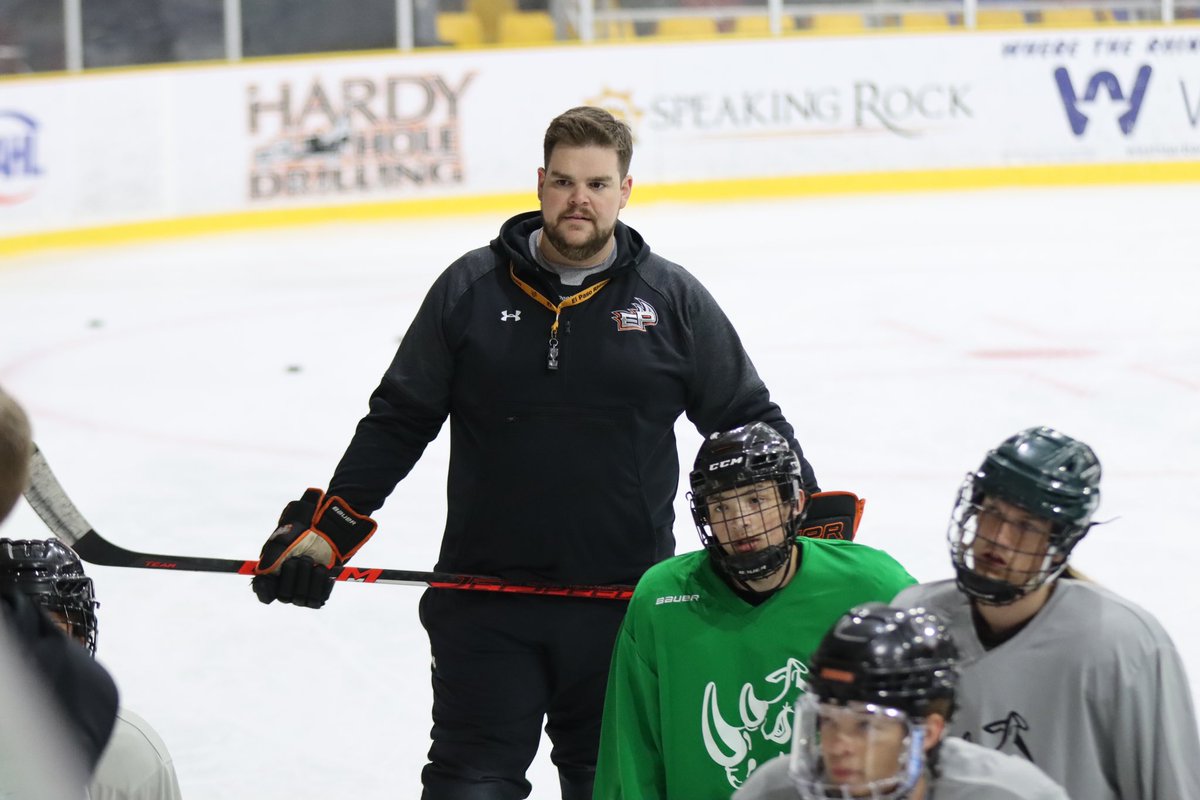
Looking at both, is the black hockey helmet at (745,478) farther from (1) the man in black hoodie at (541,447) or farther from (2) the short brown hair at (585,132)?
(2) the short brown hair at (585,132)

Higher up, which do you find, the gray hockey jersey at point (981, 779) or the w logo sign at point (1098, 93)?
the w logo sign at point (1098, 93)

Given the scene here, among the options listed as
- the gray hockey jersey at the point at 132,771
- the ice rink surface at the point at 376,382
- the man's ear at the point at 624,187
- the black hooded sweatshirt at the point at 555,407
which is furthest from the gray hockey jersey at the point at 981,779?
the ice rink surface at the point at 376,382

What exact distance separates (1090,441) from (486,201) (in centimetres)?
697

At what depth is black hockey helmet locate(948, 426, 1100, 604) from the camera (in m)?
1.99

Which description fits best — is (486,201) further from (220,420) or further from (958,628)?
(958,628)

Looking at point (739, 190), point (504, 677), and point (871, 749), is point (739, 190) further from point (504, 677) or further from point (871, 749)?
point (871, 749)

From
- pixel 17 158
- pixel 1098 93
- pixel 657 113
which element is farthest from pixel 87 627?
pixel 1098 93

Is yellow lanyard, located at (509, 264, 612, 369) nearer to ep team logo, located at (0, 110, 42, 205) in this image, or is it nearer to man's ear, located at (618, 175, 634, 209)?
man's ear, located at (618, 175, 634, 209)

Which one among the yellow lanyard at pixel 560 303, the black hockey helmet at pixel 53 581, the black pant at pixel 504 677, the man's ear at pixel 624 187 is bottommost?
the black pant at pixel 504 677

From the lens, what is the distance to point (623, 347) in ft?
9.09

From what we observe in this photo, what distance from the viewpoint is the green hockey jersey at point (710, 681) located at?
2359 millimetres

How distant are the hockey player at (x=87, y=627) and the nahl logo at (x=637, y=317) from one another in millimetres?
942

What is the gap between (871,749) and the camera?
5.32 feet

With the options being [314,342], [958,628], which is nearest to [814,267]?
[314,342]
